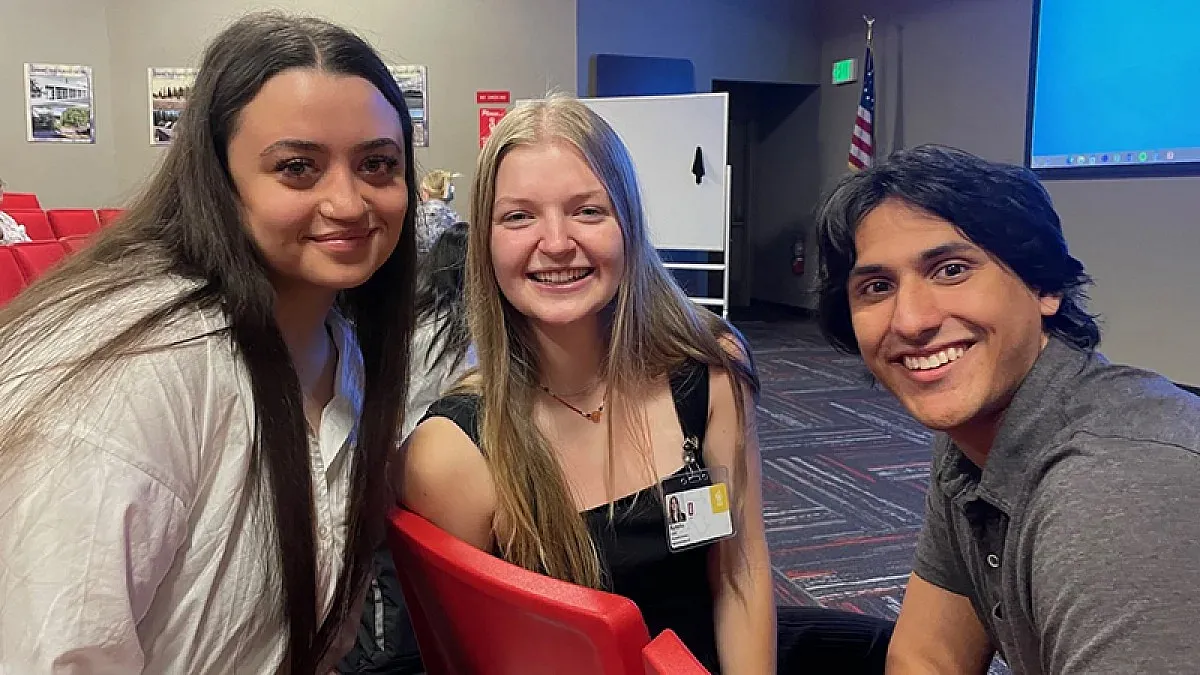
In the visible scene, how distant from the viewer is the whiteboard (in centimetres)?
647

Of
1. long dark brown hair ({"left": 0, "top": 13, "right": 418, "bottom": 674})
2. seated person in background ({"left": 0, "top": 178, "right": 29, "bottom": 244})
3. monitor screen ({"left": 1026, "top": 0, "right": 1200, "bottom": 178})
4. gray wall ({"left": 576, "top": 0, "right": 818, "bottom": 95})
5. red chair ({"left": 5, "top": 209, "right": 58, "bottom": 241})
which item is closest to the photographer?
long dark brown hair ({"left": 0, "top": 13, "right": 418, "bottom": 674})

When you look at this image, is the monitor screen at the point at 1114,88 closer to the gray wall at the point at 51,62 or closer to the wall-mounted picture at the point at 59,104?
the gray wall at the point at 51,62

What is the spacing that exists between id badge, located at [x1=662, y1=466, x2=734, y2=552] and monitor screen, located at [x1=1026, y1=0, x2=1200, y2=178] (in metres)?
4.68

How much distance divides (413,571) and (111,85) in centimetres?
716

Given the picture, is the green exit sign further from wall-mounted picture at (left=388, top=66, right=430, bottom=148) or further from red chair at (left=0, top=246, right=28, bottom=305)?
red chair at (left=0, top=246, right=28, bottom=305)

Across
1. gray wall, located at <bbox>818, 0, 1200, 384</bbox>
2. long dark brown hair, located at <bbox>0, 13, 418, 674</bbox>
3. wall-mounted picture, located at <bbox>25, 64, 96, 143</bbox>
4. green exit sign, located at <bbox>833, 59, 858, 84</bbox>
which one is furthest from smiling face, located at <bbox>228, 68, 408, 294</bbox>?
green exit sign, located at <bbox>833, 59, 858, 84</bbox>

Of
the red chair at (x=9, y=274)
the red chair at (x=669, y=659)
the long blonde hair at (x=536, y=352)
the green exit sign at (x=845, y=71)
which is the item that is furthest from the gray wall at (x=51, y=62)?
the red chair at (x=669, y=659)

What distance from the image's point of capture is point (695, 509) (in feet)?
4.40

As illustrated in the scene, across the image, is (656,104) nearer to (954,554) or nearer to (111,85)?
(111,85)

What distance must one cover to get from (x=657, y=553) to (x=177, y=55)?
664cm

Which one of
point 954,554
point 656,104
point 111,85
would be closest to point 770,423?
point 656,104

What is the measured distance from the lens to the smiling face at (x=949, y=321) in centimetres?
98

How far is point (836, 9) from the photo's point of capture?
8.31 meters

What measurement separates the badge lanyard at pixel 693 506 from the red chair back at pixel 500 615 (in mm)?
388
